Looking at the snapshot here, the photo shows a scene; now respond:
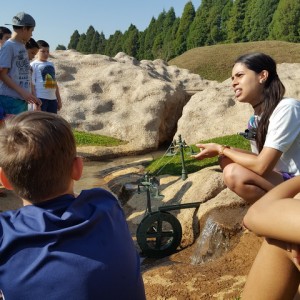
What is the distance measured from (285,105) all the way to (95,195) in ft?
5.96

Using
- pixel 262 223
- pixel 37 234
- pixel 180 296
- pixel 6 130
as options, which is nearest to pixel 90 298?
pixel 37 234

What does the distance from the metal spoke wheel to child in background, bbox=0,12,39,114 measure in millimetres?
1759

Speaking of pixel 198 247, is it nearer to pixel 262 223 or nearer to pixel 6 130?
pixel 262 223

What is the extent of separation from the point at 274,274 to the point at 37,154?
0.99 meters

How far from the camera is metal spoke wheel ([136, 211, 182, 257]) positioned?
415cm

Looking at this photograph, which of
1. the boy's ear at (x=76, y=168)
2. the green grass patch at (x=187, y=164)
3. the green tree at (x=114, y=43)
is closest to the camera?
the boy's ear at (x=76, y=168)

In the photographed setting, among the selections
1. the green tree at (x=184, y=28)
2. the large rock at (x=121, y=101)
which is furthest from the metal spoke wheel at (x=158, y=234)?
the green tree at (x=184, y=28)

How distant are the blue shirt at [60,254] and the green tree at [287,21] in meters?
32.8

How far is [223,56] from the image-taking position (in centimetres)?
2994

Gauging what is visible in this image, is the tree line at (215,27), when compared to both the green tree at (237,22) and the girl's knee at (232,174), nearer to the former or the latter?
the green tree at (237,22)

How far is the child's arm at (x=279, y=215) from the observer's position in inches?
63.5

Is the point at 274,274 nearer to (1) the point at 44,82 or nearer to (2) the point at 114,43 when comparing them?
(1) the point at 44,82

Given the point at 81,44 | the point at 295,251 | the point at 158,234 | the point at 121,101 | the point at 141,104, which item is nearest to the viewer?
the point at 295,251

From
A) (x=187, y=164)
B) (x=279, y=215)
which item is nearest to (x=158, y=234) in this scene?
(x=279, y=215)
